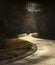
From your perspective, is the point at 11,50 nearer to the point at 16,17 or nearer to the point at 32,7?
the point at 16,17

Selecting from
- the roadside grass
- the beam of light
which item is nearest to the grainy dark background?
the beam of light

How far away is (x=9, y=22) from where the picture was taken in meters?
24.4

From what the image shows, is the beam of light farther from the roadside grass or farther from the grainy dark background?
the roadside grass

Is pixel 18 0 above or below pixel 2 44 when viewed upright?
above

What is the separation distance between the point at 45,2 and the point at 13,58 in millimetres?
24314

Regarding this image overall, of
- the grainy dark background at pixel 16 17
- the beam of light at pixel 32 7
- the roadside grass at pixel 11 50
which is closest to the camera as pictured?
the roadside grass at pixel 11 50

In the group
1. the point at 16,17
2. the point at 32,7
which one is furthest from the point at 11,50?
the point at 32,7

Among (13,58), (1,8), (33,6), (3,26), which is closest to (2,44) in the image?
(3,26)

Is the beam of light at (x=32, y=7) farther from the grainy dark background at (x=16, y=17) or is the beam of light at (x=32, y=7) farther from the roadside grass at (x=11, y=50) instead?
the roadside grass at (x=11, y=50)

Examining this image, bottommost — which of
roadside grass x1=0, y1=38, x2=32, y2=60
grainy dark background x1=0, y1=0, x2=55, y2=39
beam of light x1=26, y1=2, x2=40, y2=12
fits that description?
roadside grass x1=0, y1=38, x2=32, y2=60

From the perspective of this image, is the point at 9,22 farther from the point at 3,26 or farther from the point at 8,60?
the point at 8,60

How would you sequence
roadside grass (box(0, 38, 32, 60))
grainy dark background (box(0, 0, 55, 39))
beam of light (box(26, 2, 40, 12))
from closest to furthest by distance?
roadside grass (box(0, 38, 32, 60)) → grainy dark background (box(0, 0, 55, 39)) → beam of light (box(26, 2, 40, 12))

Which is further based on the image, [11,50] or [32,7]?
[32,7]

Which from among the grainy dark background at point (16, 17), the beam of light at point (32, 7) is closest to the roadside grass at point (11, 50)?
the grainy dark background at point (16, 17)
